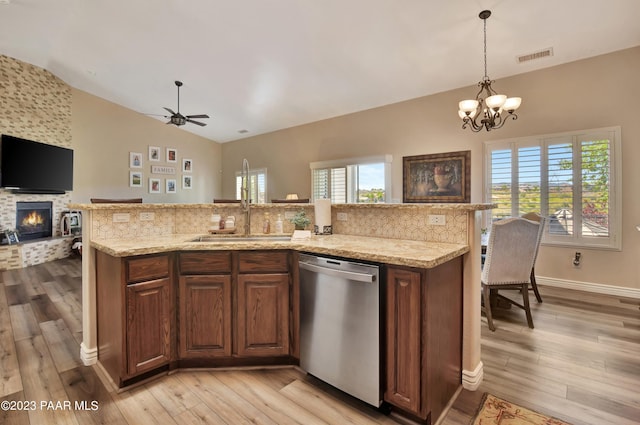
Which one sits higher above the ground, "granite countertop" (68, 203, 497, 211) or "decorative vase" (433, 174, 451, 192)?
"decorative vase" (433, 174, 451, 192)

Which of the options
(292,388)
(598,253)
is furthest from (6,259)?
(598,253)

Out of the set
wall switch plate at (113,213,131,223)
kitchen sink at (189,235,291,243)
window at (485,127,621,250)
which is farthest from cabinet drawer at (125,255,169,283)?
window at (485,127,621,250)

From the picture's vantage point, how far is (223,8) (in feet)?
11.3

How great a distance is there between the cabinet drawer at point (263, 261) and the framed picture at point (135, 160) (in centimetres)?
689

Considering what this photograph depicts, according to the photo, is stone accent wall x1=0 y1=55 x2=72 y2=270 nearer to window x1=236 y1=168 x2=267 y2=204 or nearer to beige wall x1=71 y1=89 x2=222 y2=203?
beige wall x1=71 y1=89 x2=222 y2=203

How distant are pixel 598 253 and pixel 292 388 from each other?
434 cm

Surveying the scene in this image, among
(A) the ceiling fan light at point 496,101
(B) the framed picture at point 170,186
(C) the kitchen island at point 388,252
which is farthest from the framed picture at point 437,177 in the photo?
(B) the framed picture at point 170,186

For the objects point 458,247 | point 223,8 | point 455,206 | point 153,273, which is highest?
point 223,8

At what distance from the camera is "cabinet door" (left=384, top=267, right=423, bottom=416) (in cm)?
155

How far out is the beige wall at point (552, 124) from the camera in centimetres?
367

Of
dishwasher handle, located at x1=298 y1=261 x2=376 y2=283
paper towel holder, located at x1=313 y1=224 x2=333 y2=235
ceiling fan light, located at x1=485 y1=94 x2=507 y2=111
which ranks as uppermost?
ceiling fan light, located at x1=485 y1=94 x2=507 y2=111

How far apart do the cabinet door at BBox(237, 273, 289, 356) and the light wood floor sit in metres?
0.21

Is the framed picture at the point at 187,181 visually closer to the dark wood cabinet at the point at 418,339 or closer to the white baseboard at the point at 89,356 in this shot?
the white baseboard at the point at 89,356

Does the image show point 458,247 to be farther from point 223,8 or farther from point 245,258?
point 223,8
